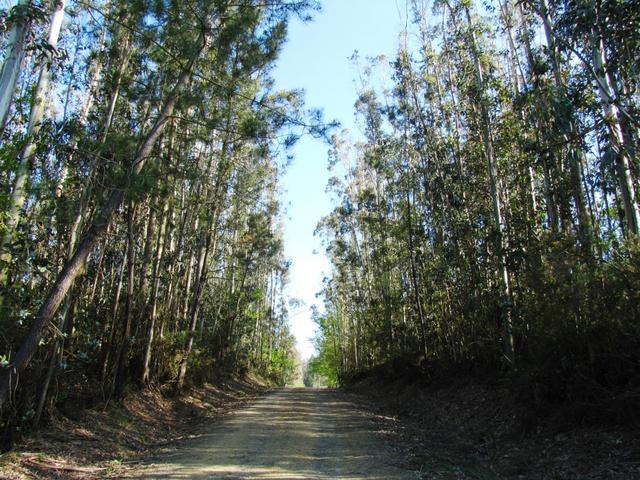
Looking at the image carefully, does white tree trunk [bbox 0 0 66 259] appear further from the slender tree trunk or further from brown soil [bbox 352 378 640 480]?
brown soil [bbox 352 378 640 480]

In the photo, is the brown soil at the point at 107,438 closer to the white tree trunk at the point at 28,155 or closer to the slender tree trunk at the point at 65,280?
the slender tree trunk at the point at 65,280

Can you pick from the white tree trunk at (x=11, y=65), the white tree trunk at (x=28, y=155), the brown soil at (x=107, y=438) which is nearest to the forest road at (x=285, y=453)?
the brown soil at (x=107, y=438)

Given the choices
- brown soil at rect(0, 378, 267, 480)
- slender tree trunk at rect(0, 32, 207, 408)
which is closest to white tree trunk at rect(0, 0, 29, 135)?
slender tree trunk at rect(0, 32, 207, 408)

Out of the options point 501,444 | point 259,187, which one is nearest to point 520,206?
point 501,444

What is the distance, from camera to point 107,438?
7844mm

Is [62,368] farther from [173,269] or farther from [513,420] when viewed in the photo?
[513,420]

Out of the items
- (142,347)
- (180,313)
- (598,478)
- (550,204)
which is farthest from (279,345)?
(598,478)

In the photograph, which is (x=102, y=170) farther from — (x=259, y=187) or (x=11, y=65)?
(x=259, y=187)

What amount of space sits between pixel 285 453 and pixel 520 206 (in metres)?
9.03

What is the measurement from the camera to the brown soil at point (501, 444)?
17.8 feet

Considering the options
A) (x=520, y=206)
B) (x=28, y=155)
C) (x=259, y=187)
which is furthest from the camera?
(x=259, y=187)

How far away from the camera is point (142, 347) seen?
11.8 meters

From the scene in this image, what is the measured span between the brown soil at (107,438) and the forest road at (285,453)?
1.95ft

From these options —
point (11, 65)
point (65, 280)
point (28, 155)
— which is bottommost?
point (65, 280)
